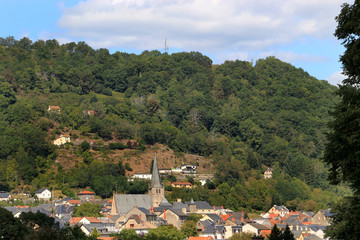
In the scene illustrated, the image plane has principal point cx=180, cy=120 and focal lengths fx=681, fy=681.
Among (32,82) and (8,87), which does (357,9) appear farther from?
(32,82)

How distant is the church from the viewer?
355ft

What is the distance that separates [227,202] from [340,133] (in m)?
103

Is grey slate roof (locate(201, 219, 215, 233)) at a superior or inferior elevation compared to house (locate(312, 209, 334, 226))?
superior

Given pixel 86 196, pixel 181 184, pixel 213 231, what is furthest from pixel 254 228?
pixel 181 184

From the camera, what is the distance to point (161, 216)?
105812 millimetres

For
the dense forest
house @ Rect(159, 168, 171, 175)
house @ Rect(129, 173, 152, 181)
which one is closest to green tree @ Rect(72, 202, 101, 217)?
the dense forest

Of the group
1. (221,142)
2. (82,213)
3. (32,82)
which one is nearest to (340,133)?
(82,213)

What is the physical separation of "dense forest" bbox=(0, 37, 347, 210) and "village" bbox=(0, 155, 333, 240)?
15.2 ft

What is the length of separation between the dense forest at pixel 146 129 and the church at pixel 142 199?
3541 millimetres

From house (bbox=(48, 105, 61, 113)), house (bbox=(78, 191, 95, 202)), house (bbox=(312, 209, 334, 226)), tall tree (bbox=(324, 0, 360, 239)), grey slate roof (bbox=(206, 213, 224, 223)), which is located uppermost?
house (bbox=(48, 105, 61, 113))

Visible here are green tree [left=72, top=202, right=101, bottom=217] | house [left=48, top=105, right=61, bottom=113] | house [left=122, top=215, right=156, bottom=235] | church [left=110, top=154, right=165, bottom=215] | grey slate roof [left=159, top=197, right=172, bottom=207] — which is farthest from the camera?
house [left=48, top=105, right=61, bottom=113]

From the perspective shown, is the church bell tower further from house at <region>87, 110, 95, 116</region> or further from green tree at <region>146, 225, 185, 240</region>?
house at <region>87, 110, 95, 116</region>

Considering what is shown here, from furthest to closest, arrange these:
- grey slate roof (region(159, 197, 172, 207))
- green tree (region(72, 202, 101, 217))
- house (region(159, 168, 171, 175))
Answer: house (region(159, 168, 171, 175)), grey slate roof (region(159, 197, 172, 207)), green tree (region(72, 202, 101, 217))

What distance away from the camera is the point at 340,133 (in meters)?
20.6
